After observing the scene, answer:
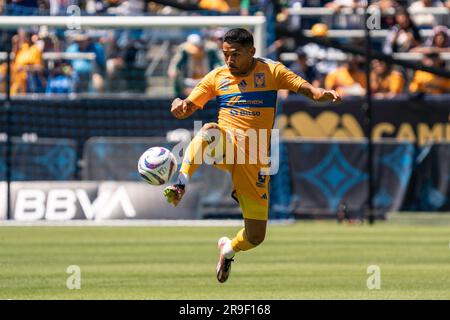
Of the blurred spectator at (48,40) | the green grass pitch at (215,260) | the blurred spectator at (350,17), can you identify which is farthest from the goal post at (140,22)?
the blurred spectator at (350,17)

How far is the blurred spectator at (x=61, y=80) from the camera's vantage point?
26.1 m

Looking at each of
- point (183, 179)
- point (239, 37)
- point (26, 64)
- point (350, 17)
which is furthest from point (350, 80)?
point (183, 179)

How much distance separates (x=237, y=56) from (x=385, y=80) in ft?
46.0

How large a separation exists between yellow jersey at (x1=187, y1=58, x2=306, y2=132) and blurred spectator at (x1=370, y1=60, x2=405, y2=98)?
44.4ft

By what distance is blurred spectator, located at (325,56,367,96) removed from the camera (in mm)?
26312

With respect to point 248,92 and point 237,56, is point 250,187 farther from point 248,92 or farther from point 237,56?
point 237,56

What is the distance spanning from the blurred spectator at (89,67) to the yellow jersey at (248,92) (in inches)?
512

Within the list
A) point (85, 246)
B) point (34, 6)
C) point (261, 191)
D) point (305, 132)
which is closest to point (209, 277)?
point (261, 191)

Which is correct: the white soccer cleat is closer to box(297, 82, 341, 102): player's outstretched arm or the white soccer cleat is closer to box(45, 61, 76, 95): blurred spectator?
box(297, 82, 341, 102): player's outstretched arm

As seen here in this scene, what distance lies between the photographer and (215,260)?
55.4 feet

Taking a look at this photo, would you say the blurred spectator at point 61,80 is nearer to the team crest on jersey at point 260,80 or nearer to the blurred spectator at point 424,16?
the blurred spectator at point 424,16

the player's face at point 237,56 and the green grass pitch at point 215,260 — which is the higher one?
the player's face at point 237,56

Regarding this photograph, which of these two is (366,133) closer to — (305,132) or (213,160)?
(305,132)

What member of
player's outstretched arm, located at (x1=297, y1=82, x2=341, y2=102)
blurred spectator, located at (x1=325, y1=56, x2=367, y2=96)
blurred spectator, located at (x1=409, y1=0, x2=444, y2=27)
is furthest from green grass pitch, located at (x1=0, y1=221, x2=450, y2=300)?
blurred spectator, located at (x1=409, y1=0, x2=444, y2=27)
